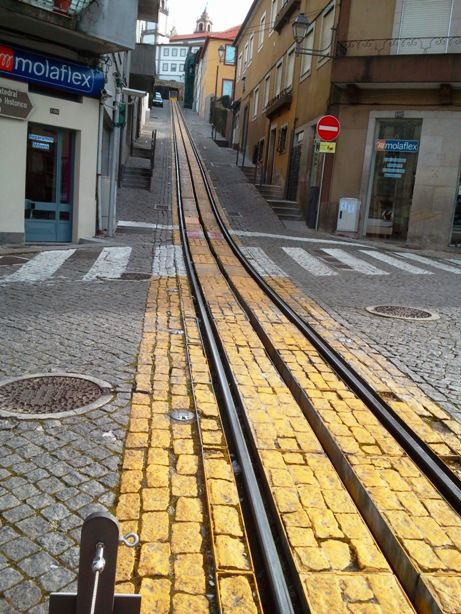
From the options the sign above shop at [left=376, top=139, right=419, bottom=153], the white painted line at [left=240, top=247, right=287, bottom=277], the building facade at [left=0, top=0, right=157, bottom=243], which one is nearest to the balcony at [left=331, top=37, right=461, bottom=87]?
the sign above shop at [left=376, top=139, right=419, bottom=153]

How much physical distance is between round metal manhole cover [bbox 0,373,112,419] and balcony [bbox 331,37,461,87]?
1526 centimetres

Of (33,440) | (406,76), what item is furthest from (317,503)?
(406,76)

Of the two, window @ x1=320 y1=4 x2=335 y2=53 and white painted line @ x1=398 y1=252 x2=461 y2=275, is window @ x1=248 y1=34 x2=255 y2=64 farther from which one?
white painted line @ x1=398 y1=252 x2=461 y2=275

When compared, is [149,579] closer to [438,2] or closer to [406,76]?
[406,76]

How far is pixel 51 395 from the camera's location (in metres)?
4.43

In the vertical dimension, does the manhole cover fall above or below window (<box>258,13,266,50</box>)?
below

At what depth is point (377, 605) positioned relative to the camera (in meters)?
2.50

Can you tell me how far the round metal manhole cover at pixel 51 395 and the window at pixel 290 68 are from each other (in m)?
23.5

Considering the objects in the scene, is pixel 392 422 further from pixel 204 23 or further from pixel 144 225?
pixel 204 23

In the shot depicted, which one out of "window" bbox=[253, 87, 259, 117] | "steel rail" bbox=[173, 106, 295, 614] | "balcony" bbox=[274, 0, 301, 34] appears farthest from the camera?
"window" bbox=[253, 87, 259, 117]

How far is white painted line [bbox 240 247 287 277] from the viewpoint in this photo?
11238 mm

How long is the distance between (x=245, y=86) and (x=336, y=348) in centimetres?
3798

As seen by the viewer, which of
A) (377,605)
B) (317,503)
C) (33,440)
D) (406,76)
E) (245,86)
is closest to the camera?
(377,605)

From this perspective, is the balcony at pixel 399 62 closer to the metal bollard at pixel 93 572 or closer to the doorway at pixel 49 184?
the doorway at pixel 49 184
